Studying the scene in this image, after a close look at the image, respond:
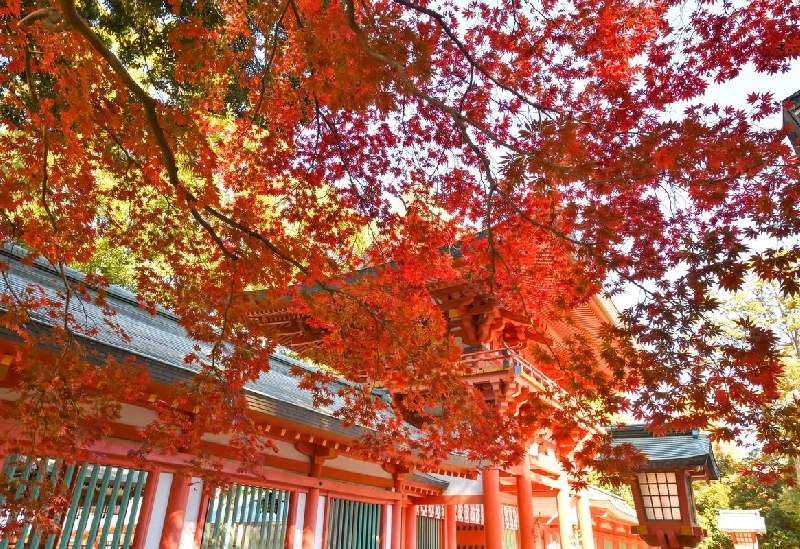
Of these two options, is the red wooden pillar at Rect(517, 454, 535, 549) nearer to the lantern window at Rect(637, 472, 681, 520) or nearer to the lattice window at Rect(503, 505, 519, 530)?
the lantern window at Rect(637, 472, 681, 520)

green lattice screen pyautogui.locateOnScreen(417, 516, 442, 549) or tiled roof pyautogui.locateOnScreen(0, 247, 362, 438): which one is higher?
tiled roof pyautogui.locateOnScreen(0, 247, 362, 438)

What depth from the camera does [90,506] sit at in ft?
16.6

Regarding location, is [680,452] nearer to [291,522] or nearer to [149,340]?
[291,522]

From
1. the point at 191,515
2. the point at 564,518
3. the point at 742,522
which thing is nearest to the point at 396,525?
the point at 191,515

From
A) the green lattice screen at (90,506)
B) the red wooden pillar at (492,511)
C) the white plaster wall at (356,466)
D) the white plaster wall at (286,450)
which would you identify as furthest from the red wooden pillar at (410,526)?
the green lattice screen at (90,506)

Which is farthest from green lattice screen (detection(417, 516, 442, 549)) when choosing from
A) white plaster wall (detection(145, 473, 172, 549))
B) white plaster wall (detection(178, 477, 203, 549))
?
white plaster wall (detection(145, 473, 172, 549))

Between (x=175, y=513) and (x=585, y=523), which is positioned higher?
(x=585, y=523)

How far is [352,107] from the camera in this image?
4.91 metres

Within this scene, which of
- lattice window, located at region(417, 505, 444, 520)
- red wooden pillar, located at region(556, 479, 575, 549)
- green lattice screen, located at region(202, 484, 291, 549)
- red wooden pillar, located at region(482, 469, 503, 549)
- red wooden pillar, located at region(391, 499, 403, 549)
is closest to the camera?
green lattice screen, located at region(202, 484, 291, 549)

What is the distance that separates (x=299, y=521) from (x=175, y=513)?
200cm

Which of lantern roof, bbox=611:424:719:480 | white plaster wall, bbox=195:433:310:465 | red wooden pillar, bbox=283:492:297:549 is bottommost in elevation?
red wooden pillar, bbox=283:492:297:549

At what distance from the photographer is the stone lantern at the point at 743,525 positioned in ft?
31.9

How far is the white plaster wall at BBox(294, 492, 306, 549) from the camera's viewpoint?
23.2 feet

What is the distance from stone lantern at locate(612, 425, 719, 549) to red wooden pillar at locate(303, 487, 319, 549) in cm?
467
